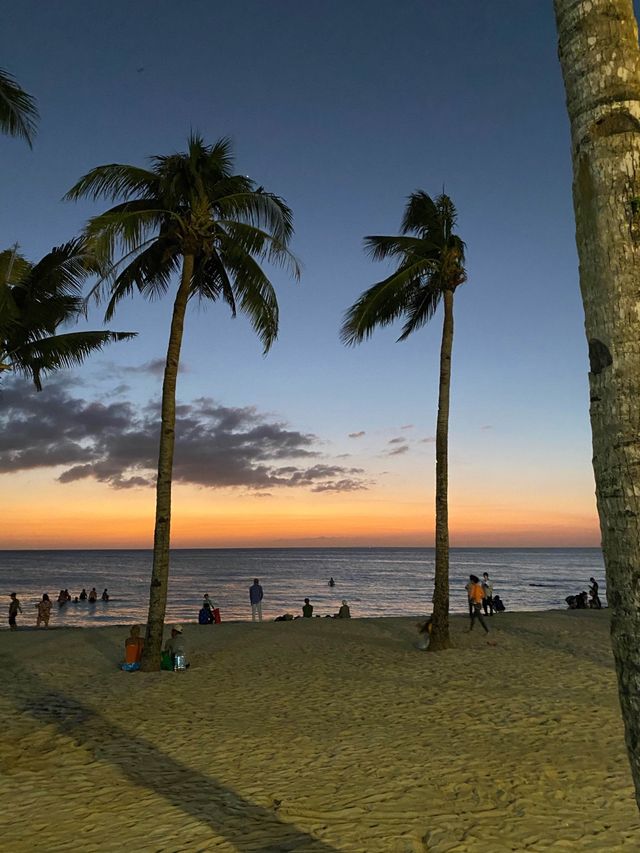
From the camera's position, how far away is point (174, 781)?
7336mm

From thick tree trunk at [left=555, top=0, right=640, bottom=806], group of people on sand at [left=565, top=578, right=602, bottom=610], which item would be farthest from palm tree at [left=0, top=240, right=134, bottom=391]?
group of people on sand at [left=565, top=578, right=602, bottom=610]

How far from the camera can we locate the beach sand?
19.4ft

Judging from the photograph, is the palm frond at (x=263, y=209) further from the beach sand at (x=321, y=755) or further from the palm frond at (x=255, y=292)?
the beach sand at (x=321, y=755)

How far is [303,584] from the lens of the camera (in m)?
86.6

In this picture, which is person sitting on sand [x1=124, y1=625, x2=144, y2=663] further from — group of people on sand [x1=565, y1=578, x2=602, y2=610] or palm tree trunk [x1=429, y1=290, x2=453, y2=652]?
group of people on sand [x1=565, y1=578, x2=602, y2=610]

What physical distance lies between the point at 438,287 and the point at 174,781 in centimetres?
1417

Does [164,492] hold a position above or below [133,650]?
above

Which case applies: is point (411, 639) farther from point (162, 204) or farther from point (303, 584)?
point (303, 584)

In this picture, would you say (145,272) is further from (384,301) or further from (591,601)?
(591,601)

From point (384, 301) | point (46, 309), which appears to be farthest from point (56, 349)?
point (384, 301)

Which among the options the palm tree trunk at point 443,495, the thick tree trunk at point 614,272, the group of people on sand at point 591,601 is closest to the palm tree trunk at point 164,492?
the palm tree trunk at point 443,495

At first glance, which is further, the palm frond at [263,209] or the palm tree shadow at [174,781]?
the palm frond at [263,209]

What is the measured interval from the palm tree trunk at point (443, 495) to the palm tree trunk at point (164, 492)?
6568 mm

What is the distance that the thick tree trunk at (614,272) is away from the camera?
9.24 ft
